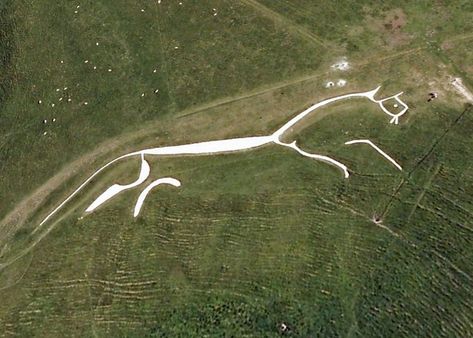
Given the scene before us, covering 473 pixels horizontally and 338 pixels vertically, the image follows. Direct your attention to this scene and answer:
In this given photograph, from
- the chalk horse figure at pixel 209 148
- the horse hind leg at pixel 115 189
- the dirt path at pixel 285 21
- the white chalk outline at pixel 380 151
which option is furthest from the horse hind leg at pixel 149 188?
the dirt path at pixel 285 21

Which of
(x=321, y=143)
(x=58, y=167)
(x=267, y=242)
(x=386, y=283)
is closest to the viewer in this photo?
(x=386, y=283)

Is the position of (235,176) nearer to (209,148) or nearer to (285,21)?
(209,148)

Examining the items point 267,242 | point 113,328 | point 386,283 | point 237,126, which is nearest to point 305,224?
point 267,242

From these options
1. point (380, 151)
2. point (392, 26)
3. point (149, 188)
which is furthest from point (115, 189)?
point (392, 26)

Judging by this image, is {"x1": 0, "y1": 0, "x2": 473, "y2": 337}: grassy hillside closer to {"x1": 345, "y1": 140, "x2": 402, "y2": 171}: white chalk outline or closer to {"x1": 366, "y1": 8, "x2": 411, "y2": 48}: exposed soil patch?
{"x1": 366, "y1": 8, "x2": 411, "y2": 48}: exposed soil patch

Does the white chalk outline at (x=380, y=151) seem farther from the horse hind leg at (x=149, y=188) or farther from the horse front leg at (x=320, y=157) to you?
the horse hind leg at (x=149, y=188)

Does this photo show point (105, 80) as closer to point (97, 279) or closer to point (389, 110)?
point (97, 279)
